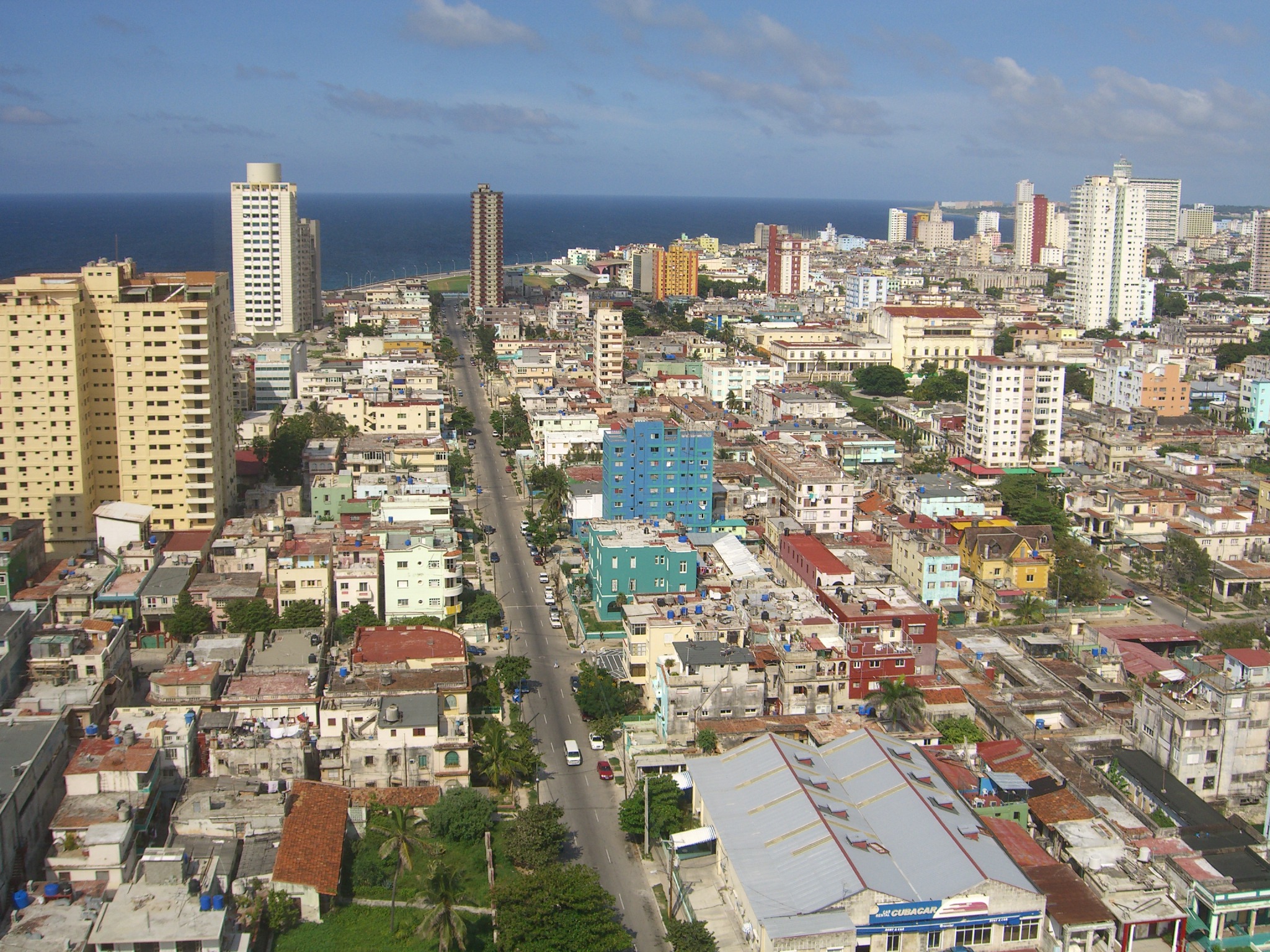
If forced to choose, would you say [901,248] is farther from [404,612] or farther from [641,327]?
[404,612]

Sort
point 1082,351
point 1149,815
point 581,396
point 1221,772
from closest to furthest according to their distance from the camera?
1. point 1149,815
2. point 1221,772
3. point 581,396
4. point 1082,351

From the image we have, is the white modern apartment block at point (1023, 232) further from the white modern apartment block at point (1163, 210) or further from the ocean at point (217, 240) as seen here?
the ocean at point (217, 240)

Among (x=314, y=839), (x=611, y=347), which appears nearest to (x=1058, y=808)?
(x=314, y=839)

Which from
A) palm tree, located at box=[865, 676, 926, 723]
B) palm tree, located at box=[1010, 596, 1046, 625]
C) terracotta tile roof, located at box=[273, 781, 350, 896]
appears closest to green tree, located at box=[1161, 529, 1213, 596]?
palm tree, located at box=[1010, 596, 1046, 625]

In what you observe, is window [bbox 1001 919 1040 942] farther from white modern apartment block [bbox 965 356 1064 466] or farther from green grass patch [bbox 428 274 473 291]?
green grass patch [bbox 428 274 473 291]

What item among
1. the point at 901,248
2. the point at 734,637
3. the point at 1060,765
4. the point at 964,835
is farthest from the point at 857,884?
the point at 901,248

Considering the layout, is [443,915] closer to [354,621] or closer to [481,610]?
[354,621]
